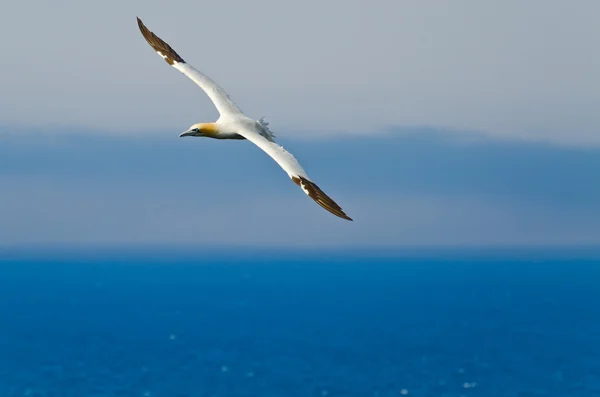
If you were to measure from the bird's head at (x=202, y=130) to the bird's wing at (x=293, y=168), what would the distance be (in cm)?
111

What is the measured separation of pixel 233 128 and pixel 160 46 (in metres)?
9.99

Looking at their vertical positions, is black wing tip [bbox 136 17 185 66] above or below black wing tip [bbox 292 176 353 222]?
above

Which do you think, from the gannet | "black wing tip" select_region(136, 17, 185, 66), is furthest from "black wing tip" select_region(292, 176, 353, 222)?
"black wing tip" select_region(136, 17, 185, 66)

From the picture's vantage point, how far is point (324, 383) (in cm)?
19312

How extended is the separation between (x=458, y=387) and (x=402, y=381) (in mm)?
12786

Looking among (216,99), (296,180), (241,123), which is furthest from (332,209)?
(216,99)

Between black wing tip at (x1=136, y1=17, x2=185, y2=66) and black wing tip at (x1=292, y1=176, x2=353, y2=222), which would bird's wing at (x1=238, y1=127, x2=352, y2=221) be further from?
black wing tip at (x1=136, y1=17, x2=185, y2=66)

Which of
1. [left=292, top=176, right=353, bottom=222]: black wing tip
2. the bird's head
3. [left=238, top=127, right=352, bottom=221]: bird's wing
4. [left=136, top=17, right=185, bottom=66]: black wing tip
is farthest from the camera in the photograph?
[left=136, top=17, right=185, bottom=66]: black wing tip

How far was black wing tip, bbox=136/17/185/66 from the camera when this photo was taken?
4038 centimetres

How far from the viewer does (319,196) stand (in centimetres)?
2745

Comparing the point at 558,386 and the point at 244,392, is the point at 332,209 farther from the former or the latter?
the point at 558,386

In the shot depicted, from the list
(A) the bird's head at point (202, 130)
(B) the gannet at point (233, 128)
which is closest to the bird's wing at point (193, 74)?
(B) the gannet at point (233, 128)

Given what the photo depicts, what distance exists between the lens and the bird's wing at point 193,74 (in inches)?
1439

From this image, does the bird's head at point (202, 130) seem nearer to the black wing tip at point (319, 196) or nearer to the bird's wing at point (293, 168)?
the bird's wing at point (293, 168)
